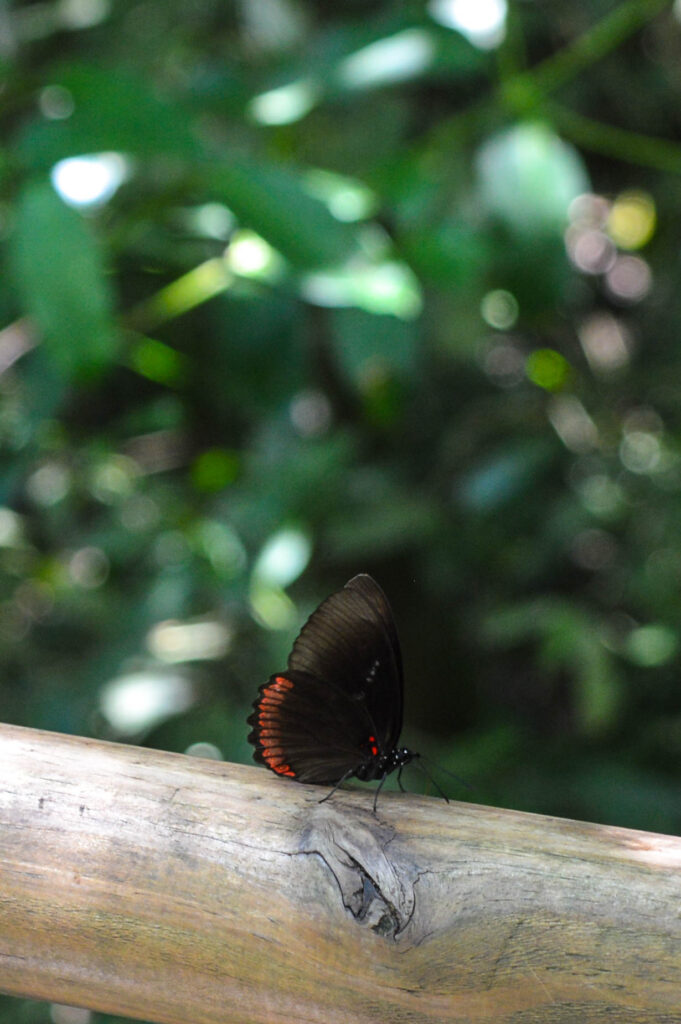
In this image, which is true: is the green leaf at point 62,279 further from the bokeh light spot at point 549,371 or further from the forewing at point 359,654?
the bokeh light spot at point 549,371

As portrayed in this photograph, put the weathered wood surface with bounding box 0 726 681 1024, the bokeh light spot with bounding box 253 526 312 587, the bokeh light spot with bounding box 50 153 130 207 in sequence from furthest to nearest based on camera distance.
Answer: the bokeh light spot with bounding box 253 526 312 587 < the bokeh light spot with bounding box 50 153 130 207 < the weathered wood surface with bounding box 0 726 681 1024

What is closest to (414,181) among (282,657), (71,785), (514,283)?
(514,283)

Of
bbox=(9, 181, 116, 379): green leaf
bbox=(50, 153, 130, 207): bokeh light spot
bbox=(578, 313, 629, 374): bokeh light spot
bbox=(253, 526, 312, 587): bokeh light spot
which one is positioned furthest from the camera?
bbox=(578, 313, 629, 374): bokeh light spot

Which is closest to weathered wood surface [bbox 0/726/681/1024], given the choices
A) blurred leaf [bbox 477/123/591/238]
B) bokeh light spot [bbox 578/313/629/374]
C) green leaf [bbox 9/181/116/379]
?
green leaf [bbox 9/181/116/379]

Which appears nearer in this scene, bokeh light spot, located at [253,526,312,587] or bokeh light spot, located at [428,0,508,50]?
bokeh light spot, located at [253,526,312,587]

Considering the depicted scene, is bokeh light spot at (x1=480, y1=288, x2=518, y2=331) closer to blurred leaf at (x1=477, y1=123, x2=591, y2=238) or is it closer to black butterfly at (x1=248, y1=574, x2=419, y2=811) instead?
blurred leaf at (x1=477, y1=123, x2=591, y2=238)

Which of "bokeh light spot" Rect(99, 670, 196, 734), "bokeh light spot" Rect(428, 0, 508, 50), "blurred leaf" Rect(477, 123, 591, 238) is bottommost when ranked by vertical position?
"bokeh light spot" Rect(99, 670, 196, 734)
